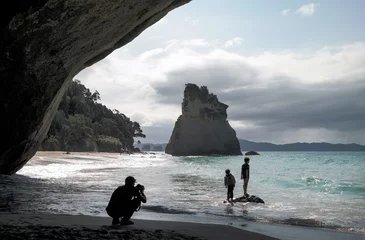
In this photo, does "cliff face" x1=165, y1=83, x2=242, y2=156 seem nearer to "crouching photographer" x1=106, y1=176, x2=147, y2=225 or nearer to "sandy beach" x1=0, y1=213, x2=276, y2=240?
"sandy beach" x1=0, y1=213, x2=276, y2=240

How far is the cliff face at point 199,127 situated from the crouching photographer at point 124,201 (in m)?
115

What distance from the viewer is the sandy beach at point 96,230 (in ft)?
17.7

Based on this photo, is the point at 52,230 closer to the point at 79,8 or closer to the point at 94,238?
the point at 94,238

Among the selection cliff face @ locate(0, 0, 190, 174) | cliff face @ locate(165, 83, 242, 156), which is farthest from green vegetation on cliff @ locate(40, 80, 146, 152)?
cliff face @ locate(0, 0, 190, 174)

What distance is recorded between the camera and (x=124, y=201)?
22.5 feet

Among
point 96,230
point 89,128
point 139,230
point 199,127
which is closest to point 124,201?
point 139,230

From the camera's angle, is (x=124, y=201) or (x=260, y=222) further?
(x=260, y=222)

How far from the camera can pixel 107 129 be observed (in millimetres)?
103188

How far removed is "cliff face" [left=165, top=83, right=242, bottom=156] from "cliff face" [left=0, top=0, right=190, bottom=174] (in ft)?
363

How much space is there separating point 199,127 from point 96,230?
382ft

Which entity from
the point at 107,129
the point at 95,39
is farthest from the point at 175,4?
the point at 107,129

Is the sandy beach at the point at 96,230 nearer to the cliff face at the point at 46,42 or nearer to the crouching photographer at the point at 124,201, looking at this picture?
the crouching photographer at the point at 124,201

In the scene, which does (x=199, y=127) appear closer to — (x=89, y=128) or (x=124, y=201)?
(x=89, y=128)

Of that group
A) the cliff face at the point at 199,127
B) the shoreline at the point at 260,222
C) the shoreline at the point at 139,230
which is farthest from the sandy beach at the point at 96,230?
the cliff face at the point at 199,127
